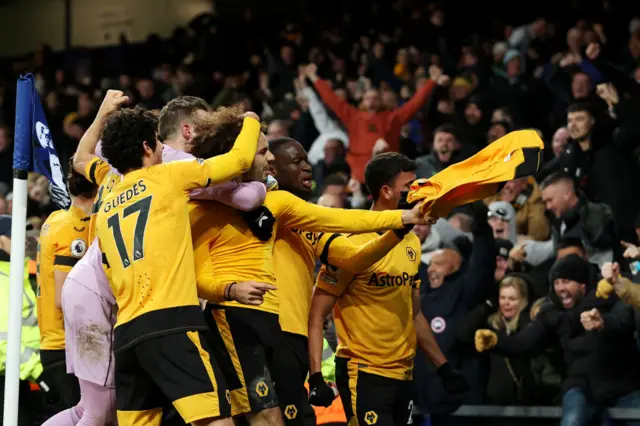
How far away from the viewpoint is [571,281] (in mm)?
7832

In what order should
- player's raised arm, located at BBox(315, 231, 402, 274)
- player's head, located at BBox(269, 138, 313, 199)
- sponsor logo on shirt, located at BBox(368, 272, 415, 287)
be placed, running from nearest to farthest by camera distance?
player's raised arm, located at BBox(315, 231, 402, 274) → player's head, located at BBox(269, 138, 313, 199) → sponsor logo on shirt, located at BBox(368, 272, 415, 287)

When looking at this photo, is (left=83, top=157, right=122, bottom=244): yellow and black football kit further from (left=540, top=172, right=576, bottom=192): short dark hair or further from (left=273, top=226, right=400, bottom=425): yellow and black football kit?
(left=540, top=172, right=576, bottom=192): short dark hair

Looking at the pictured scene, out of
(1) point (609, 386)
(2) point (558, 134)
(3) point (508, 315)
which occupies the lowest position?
(1) point (609, 386)

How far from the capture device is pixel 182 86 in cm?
1727

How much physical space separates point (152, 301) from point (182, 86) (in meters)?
12.5

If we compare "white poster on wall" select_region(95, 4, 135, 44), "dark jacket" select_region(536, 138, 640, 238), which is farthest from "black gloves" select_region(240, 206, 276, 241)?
"white poster on wall" select_region(95, 4, 135, 44)

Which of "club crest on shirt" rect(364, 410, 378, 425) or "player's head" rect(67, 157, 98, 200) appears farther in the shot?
"player's head" rect(67, 157, 98, 200)

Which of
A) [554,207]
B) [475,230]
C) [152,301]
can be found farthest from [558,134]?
[152,301]

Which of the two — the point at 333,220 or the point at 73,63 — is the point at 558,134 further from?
the point at 73,63

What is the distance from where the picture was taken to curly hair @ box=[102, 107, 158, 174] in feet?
17.4

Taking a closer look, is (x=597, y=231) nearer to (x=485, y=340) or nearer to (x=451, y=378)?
(x=485, y=340)

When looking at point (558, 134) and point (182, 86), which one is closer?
point (558, 134)

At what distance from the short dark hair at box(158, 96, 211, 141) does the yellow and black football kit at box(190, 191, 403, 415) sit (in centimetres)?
49

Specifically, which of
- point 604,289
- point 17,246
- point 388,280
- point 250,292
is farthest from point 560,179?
point 17,246
